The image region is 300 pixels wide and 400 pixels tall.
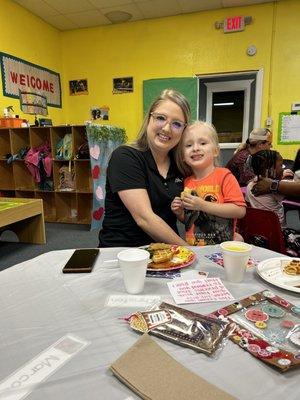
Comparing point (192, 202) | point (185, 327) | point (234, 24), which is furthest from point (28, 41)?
point (185, 327)

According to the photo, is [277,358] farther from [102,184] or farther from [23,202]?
[102,184]

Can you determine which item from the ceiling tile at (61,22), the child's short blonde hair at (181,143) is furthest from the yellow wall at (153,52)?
the child's short blonde hair at (181,143)

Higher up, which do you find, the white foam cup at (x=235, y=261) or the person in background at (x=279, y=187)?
the person in background at (x=279, y=187)

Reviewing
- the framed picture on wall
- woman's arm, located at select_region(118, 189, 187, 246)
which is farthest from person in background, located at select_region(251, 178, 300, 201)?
the framed picture on wall

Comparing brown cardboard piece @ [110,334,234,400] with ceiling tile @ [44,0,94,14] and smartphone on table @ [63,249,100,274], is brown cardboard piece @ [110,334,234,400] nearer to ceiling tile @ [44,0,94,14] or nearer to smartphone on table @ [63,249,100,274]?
smartphone on table @ [63,249,100,274]

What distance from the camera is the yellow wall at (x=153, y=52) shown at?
4.31m

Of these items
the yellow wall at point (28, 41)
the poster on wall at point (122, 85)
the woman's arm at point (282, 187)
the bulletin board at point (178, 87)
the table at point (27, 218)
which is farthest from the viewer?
the poster on wall at point (122, 85)

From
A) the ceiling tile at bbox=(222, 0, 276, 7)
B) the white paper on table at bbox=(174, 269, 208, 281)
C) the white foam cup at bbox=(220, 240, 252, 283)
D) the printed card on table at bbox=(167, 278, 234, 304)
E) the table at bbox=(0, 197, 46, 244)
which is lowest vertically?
the table at bbox=(0, 197, 46, 244)

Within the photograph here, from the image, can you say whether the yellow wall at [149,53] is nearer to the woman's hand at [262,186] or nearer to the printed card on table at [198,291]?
the woman's hand at [262,186]

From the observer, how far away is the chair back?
1.57 meters

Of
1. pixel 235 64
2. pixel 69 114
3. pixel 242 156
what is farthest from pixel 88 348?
pixel 69 114

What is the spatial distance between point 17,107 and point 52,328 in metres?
4.41

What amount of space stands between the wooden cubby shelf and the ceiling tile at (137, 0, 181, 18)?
6.70ft

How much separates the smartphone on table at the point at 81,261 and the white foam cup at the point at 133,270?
19 cm
